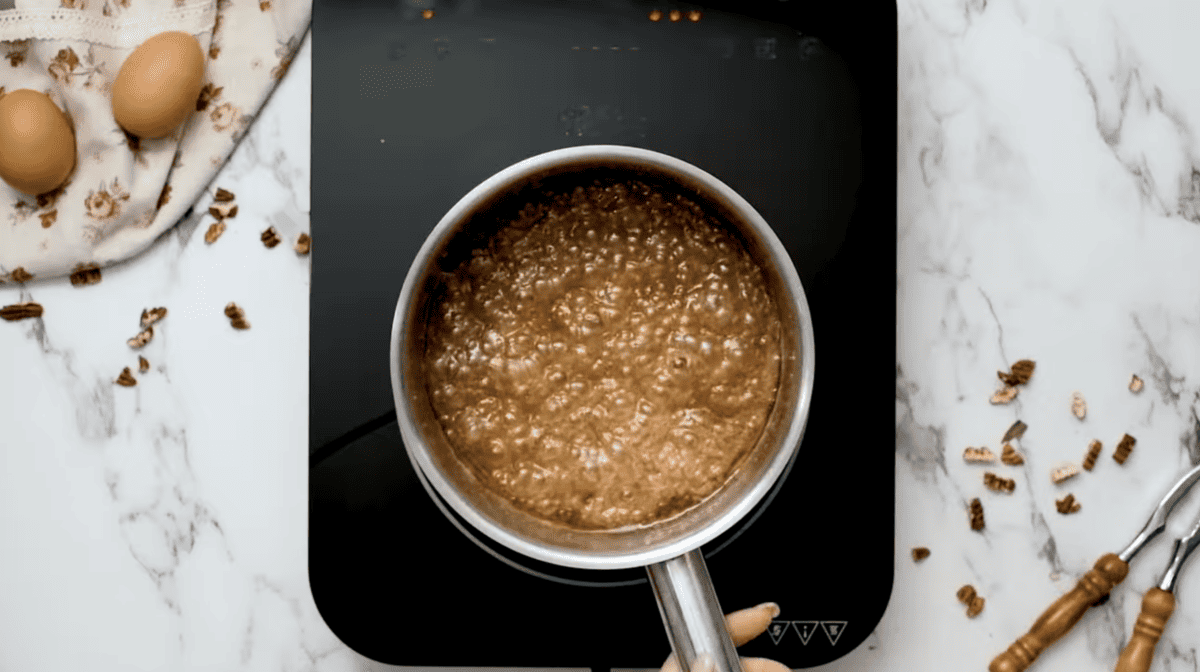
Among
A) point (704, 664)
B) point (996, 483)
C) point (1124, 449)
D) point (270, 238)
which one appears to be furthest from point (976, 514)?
point (270, 238)

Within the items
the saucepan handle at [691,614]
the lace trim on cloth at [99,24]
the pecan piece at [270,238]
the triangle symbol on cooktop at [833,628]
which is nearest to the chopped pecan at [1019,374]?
the triangle symbol on cooktop at [833,628]

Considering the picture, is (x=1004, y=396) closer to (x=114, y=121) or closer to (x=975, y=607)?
(x=975, y=607)

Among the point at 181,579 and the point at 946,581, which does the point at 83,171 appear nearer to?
the point at 181,579

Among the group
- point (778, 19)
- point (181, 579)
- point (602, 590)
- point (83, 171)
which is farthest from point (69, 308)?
point (778, 19)

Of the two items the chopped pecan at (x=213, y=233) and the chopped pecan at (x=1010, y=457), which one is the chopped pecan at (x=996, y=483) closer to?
the chopped pecan at (x=1010, y=457)

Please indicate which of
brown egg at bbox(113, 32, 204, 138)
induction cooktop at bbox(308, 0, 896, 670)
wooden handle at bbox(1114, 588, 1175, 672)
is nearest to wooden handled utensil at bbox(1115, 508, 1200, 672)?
wooden handle at bbox(1114, 588, 1175, 672)

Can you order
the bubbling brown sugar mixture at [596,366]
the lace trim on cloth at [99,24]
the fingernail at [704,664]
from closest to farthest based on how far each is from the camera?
the fingernail at [704,664] → the bubbling brown sugar mixture at [596,366] → the lace trim on cloth at [99,24]
